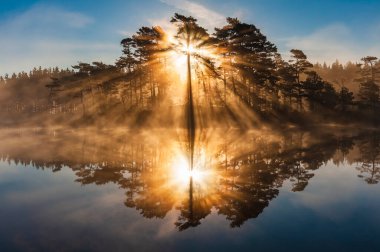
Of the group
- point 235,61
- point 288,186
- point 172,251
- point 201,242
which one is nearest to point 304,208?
point 288,186

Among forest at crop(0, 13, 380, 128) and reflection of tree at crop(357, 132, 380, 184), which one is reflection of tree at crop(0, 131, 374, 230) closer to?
reflection of tree at crop(357, 132, 380, 184)

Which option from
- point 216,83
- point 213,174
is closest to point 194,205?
point 213,174

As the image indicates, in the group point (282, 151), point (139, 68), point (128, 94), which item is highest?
point (139, 68)

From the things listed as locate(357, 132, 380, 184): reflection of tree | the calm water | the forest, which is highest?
the forest

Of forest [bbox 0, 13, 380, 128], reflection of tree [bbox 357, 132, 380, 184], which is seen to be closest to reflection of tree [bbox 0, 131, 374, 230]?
reflection of tree [bbox 357, 132, 380, 184]

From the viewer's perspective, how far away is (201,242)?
22.2 feet

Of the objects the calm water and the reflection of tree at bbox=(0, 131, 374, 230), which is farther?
the reflection of tree at bbox=(0, 131, 374, 230)

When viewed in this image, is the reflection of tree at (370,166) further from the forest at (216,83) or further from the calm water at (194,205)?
the forest at (216,83)

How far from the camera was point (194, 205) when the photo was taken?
918 centimetres

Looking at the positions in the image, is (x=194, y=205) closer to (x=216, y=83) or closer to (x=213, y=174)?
(x=213, y=174)

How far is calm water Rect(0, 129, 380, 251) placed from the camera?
687 cm

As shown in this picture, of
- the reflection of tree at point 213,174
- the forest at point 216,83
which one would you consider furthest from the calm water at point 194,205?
the forest at point 216,83

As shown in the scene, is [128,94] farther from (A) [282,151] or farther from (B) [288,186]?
(B) [288,186]

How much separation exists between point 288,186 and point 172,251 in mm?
6123
